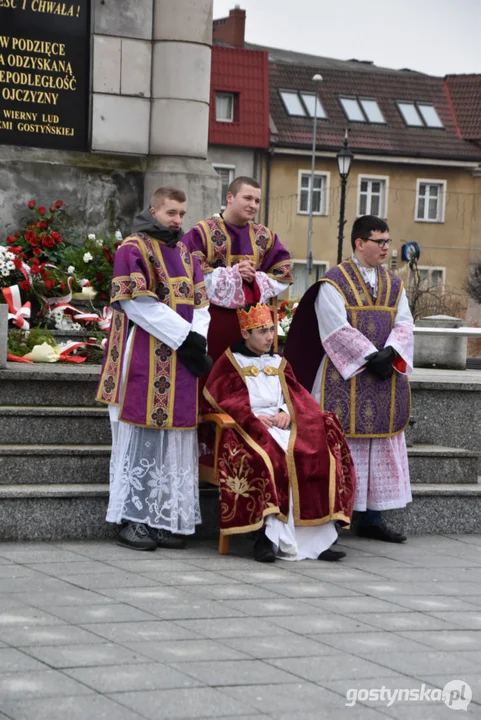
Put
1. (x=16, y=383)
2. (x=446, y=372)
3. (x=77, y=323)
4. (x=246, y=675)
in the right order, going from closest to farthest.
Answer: (x=246, y=675), (x=16, y=383), (x=77, y=323), (x=446, y=372)

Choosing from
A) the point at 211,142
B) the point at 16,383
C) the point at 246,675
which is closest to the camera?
the point at 246,675

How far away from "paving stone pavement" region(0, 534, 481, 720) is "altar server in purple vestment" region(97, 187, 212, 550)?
0.26 meters

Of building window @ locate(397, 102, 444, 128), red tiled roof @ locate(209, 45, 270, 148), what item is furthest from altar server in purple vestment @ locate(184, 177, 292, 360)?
building window @ locate(397, 102, 444, 128)

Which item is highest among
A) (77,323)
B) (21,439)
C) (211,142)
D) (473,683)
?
(211,142)

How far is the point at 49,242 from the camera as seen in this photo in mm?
10680

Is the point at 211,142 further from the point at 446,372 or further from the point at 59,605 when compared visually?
the point at 59,605

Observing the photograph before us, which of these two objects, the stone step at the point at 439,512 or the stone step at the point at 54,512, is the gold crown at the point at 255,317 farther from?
the stone step at the point at 439,512

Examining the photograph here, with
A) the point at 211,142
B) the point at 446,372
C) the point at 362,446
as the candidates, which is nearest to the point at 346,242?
the point at 211,142

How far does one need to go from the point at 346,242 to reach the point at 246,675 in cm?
4240

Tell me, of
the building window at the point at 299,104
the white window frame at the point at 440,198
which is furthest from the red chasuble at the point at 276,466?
the white window frame at the point at 440,198

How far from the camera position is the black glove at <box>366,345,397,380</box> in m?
8.26

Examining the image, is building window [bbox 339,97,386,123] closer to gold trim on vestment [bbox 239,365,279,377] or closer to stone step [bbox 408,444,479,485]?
stone step [bbox 408,444,479,485]

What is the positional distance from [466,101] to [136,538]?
44.6m

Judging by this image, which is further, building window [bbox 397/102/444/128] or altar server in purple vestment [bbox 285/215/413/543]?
building window [bbox 397/102/444/128]
